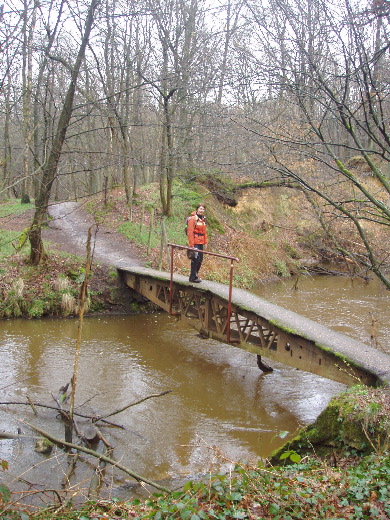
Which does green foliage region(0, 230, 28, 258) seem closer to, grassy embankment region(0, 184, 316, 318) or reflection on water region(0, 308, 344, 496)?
grassy embankment region(0, 184, 316, 318)


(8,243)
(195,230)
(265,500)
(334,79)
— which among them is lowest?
(265,500)

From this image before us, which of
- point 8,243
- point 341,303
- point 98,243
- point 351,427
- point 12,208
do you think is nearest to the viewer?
point 351,427

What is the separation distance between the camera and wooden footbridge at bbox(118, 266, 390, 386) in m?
7.02

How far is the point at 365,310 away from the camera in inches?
603

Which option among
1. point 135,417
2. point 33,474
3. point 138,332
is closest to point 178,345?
point 138,332

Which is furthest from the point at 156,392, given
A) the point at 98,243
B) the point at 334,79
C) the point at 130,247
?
the point at 98,243

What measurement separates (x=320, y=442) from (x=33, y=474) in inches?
147

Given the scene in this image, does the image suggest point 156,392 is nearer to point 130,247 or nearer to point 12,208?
point 130,247

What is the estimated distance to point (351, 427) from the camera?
5176mm

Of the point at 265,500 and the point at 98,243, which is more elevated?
the point at 98,243

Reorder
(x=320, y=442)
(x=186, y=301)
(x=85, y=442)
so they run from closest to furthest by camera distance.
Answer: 1. (x=320, y=442)
2. (x=85, y=442)
3. (x=186, y=301)

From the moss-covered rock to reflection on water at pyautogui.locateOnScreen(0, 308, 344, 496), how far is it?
52cm

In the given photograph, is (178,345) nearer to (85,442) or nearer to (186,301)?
(186,301)

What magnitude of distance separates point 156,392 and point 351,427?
15.1 feet
